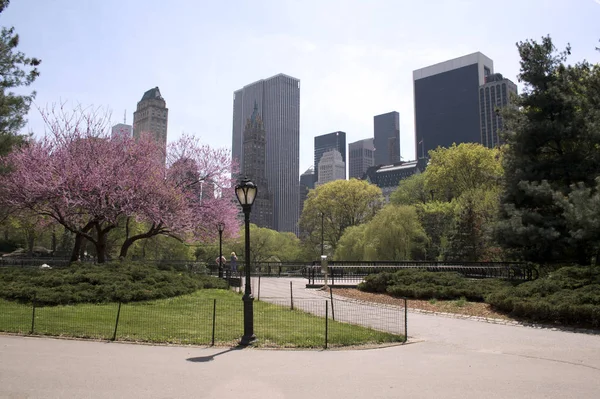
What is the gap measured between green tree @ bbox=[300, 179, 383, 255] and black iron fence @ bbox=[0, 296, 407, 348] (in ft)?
157

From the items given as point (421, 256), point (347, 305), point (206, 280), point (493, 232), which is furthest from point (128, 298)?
point (421, 256)

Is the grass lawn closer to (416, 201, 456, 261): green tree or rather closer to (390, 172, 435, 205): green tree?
(416, 201, 456, 261): green tree

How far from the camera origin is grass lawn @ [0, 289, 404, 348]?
11305mm

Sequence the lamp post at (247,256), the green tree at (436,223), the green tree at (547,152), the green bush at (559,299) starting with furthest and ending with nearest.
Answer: the green tree at (436,223), the green tree at (547,152), the green bush at (559,299), the lamp post at (247,256)

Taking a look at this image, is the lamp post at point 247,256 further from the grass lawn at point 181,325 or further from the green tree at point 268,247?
the green tree at point 268,247

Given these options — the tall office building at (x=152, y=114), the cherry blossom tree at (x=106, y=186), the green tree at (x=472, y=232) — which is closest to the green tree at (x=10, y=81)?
the cherry blossom tree at (x=106, y=186)

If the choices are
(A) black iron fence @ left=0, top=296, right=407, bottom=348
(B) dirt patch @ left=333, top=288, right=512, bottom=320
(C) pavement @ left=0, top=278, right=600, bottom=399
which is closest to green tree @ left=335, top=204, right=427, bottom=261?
(B) dirt patch @ left=333, top=288, right=512, bottom=320

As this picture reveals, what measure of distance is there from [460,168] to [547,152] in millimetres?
28805

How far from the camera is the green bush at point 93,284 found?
15719 mm

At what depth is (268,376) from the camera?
26.2 feet

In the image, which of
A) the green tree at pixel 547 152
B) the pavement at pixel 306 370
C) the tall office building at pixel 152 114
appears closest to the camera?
the pavement at pixel 306 370

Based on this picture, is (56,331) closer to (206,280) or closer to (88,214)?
(206,280)

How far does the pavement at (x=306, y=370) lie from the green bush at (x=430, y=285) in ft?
21.4

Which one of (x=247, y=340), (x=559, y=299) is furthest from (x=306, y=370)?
(x=559, y=299)
